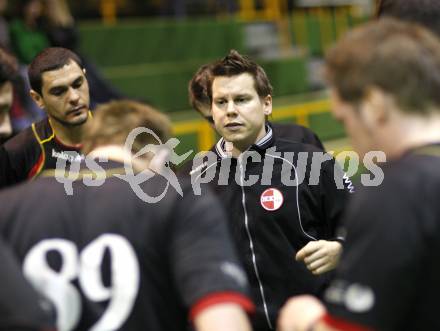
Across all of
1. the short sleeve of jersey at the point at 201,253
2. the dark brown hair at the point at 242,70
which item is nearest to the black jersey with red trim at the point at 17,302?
the short sleeve of jersey at the point at 201,253

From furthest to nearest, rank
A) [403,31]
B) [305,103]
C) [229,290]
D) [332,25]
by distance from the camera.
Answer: [332,25], [305,103], [229,290], [403,31]

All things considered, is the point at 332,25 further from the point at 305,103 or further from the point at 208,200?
the point at 208,200

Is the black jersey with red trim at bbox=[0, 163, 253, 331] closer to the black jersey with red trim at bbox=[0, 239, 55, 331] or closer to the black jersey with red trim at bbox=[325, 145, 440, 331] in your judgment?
the black jersey with red trim at bbox=[0, 239, 55, 331]

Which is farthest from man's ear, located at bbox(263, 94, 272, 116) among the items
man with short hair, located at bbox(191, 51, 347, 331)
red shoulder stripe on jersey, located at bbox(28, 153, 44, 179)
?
red shoulder stripe on jersey, located at bbox(28, 153, 44, 179)

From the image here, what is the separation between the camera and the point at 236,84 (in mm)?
4016

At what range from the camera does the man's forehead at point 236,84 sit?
400 cm

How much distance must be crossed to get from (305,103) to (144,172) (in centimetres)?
1006

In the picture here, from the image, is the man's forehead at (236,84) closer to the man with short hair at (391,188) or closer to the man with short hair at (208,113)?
the man with short hair at (208,113)

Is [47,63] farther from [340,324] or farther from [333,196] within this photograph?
[340,324]

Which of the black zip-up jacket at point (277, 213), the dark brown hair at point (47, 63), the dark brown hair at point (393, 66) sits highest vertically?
the dark brown hair at point (393, 66)

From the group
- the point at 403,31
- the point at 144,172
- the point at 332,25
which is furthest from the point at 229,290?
the point at 332,25

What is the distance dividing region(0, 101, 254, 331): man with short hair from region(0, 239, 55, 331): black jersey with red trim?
0.17 meters

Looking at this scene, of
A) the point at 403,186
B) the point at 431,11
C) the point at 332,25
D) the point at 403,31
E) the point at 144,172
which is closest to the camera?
the point at 403,186

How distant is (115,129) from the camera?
2473 millimetres
